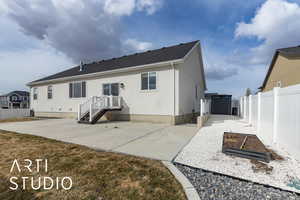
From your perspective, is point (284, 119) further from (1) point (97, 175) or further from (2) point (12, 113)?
(2) point (12, 113)

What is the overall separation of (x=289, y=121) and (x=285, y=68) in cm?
1386

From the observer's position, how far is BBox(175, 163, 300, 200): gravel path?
2012 millimetres

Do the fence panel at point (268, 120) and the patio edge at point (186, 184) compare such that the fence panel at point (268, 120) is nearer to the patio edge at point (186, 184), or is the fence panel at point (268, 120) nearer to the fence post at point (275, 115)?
the fence post at point (275, 115)

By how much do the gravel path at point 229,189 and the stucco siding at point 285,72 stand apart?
13.8 m

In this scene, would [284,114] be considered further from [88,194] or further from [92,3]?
[92,3]

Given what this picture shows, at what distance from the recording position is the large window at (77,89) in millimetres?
12547

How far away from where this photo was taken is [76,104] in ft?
42.1

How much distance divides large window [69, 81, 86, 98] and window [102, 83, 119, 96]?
2522 millimetres

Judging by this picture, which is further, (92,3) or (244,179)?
(92,3)

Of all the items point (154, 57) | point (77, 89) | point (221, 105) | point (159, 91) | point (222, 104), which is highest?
point (154, 57)

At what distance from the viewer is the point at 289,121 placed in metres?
3.49

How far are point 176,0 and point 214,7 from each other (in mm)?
2353

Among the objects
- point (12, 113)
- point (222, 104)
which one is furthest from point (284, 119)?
point (12, 113)

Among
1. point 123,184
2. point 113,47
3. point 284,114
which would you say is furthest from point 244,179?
point 113,47
